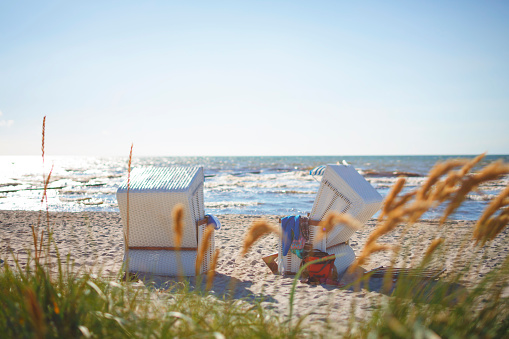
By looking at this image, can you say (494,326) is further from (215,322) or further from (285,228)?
(285,228)

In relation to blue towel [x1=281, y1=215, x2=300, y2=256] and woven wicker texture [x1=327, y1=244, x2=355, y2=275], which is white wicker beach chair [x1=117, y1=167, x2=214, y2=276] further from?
woven wicker texture [x1=327, y1=244, x2=355, y2=275]

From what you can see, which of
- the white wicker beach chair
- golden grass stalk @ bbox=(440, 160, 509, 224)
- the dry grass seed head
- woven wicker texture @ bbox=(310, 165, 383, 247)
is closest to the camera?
golden grass stalk @ bbox=(440, 160, 509, 224)

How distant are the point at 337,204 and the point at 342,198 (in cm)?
→ 11

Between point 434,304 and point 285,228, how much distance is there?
3.23m

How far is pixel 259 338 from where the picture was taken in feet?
5.88

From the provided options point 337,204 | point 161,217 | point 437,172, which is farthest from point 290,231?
point 437,172

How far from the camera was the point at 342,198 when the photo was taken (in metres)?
5.00

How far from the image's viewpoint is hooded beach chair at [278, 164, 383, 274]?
16.2ft

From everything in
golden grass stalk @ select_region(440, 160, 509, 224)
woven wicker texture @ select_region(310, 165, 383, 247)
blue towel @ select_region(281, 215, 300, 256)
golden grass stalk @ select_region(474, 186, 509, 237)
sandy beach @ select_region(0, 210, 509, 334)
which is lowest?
sandy beach @ select_region(0, 210, 509, 334)

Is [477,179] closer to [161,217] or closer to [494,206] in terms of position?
[494,206]

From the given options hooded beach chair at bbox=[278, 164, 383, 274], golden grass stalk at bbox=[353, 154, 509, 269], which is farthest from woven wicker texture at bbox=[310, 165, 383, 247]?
golden grass stalk at bbox=[353, 154, 509, 269]

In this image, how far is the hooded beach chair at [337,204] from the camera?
494cm

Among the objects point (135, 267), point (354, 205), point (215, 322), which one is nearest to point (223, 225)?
point (135, 267)

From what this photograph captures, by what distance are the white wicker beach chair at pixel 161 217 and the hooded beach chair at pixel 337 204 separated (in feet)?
4.46
